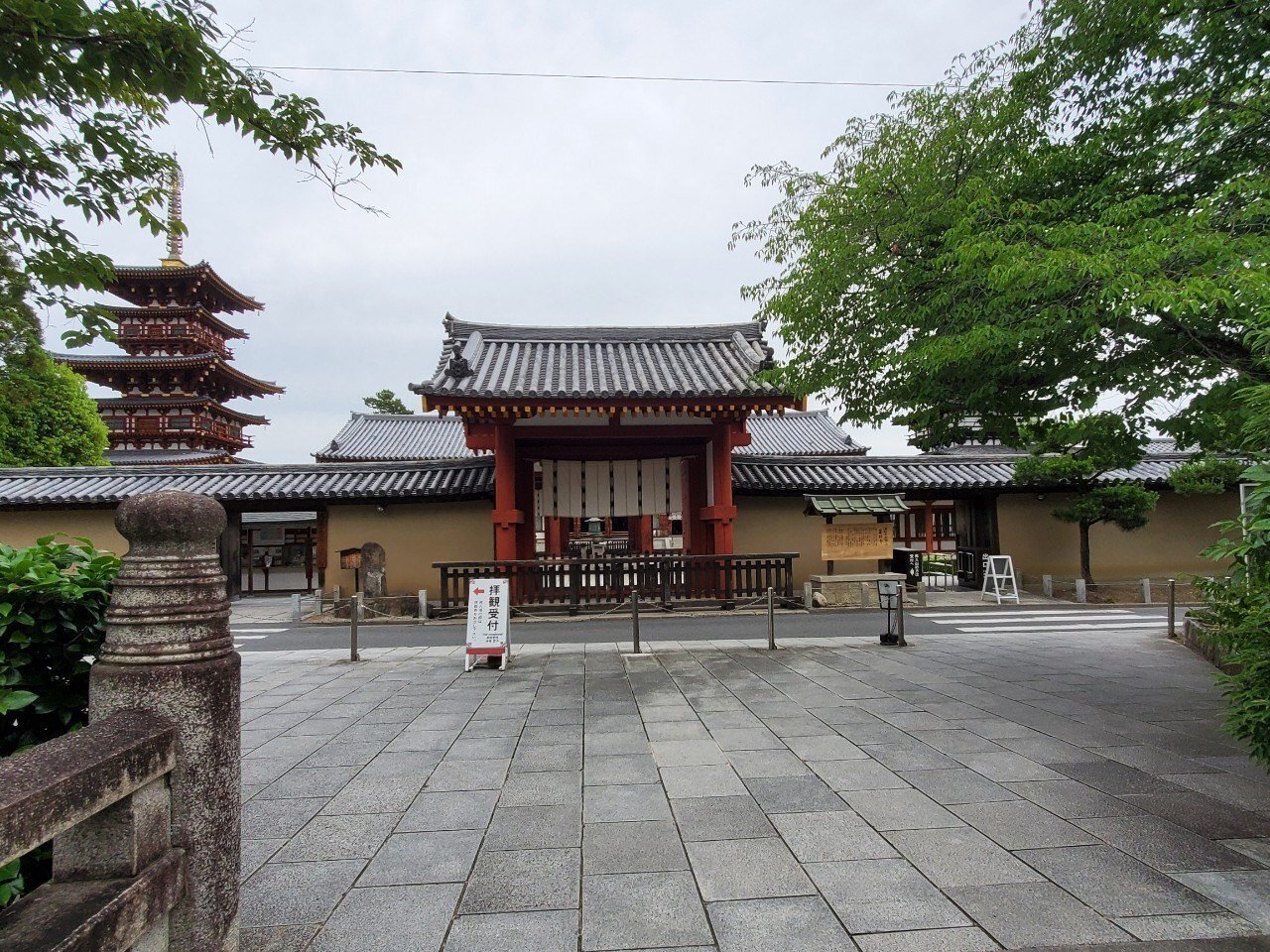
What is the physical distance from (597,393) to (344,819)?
30.8 ft

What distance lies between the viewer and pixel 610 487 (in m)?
14.2

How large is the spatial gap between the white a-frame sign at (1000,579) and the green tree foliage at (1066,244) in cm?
811

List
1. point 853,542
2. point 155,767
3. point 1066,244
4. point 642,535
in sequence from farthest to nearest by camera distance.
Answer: point 642,535, point 853,542, point 1066,244, point 155,767

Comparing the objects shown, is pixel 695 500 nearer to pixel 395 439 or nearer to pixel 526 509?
pixel 526 509

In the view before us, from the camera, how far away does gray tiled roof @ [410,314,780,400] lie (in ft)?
40.1

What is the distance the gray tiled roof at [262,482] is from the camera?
570 inches

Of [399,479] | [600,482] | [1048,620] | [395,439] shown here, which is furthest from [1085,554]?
[395,439]

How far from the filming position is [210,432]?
25.0 m

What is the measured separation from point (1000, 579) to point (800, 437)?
1217 centimetres

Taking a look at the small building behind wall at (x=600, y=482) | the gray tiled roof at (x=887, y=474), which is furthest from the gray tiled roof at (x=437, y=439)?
the gray tiled roof at (x=887, y=474)

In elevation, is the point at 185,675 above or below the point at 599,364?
below

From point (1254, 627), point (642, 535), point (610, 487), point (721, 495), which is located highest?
point (610, 487)

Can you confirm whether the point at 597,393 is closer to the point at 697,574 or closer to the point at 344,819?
the point at 697,574

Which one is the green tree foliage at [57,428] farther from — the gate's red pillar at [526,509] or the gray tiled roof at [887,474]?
the gray tiled roof at [887,474]
